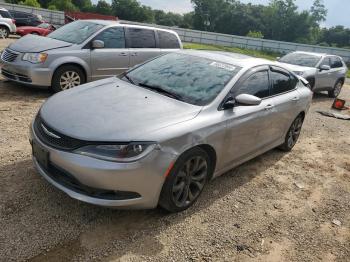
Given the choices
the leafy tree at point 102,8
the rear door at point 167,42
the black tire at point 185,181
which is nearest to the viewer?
the black tire at point 185,181

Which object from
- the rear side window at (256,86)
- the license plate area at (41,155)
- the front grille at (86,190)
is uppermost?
the rear side window at (256,86)

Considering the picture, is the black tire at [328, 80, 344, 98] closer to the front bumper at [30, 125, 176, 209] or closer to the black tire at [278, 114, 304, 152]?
the black tire at [278, 114, 304, 152]

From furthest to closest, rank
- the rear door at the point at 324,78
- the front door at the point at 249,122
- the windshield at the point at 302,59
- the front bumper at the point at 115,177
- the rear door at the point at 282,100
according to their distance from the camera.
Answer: the windshield at the point at 302,59
the rear door at the point at 324,78
the rear door at the point at 282,100
the front door at the point at 249,122
the front bumper at the point at 115,177

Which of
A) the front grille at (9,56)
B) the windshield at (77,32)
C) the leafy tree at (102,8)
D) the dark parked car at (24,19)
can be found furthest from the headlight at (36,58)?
the leafy tree at (102,8)

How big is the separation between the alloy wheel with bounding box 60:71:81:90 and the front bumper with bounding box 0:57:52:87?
0.95 feet

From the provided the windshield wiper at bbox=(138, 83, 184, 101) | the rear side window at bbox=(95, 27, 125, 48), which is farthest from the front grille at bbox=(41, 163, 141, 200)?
the rear side window at bbox=(95, 27, 125, 48)

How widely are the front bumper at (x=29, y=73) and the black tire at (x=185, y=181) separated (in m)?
4.52

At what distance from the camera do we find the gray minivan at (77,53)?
7.18 meters

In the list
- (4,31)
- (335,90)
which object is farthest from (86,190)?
(4,31)

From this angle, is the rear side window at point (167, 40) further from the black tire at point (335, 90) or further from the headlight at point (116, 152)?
the black tire at point (335, 90)

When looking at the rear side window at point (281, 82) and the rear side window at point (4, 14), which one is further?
the rear side window at point (4, 14)

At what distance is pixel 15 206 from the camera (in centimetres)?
357

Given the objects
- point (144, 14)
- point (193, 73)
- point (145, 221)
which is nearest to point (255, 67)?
point (193, 73)

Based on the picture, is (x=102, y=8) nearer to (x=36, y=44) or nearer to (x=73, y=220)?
(x=36, y=44)
